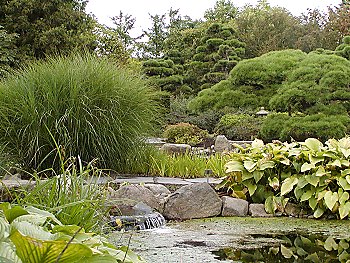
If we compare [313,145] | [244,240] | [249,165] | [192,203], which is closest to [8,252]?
[244,240]

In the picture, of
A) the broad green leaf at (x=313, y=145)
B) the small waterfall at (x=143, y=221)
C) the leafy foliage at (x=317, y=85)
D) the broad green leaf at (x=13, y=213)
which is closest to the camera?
the broad green leaf at (x=13, y=213)

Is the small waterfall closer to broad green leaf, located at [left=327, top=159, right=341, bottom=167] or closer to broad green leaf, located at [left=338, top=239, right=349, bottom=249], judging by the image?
broad green leaf, located at [left=338, top=239, right=349, bottom=249]

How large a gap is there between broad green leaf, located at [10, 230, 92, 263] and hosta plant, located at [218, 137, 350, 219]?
14.4ft

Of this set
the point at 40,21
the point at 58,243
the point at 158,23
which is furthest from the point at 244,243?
the point at 158,23

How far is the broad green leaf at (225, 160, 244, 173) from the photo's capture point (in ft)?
18.3

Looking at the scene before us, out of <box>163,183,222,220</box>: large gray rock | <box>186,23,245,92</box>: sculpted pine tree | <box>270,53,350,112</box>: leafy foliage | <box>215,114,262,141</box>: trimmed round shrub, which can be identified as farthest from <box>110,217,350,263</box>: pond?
<box>186,23,245,92</box>: sculpted pine tree

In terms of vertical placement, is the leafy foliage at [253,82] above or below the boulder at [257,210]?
above

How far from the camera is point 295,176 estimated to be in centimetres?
548

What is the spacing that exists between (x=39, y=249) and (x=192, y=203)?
14.0 ft

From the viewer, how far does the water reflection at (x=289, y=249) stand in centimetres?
355

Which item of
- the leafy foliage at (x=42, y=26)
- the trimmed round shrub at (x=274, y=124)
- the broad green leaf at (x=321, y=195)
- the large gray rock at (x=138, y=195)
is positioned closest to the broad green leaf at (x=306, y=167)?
the broad green leaf at (x=321, y=195)

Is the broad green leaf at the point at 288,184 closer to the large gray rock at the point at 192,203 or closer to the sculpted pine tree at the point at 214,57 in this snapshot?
the large gray rock at the point at 192,203

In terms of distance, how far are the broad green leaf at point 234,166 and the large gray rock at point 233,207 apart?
0.32 m

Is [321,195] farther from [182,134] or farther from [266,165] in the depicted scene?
[182,134]
